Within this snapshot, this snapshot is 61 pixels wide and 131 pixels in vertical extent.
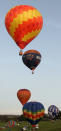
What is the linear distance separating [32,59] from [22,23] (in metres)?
10.3

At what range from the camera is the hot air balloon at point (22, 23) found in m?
33.0

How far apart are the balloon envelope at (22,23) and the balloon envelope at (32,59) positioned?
326 inches

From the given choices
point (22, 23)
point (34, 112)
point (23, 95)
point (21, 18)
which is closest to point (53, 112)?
point (23, 95)

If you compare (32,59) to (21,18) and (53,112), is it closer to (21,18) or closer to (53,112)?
(21,18)

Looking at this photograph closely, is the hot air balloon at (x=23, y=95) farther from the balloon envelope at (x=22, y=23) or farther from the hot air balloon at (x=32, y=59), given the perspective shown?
the balloon envelope at (x=22, y=23)

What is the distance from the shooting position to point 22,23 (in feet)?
108

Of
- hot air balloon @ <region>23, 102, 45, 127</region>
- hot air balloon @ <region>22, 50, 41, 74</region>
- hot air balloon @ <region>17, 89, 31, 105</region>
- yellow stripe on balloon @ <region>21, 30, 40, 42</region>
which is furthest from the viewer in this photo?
hot air balloon @ <region>17, 89, 31, 105</region>

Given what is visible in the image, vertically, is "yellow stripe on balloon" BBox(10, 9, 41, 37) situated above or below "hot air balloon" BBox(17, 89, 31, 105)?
above

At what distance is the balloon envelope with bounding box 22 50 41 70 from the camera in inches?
1643

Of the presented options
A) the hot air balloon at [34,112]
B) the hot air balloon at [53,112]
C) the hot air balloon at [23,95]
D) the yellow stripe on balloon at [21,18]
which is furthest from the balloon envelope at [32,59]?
the hot air balloon at [53,112]

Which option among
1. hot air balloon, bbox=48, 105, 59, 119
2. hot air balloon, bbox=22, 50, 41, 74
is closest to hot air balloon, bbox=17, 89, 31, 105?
hot air balloon, bbox=48, 105, 59, 119

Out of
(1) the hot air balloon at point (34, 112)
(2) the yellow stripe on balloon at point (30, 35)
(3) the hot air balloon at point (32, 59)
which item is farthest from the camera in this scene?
(3) the hot air balloon at point (32, 59)

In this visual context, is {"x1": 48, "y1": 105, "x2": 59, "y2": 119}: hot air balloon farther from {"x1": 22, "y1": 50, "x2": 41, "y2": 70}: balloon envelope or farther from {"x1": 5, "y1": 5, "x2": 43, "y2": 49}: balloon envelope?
{"x1": 5, "y1": 5, "x2": 43, "y2": 49}: balloon envelope

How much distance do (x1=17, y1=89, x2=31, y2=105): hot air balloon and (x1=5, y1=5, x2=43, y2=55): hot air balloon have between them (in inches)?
948
